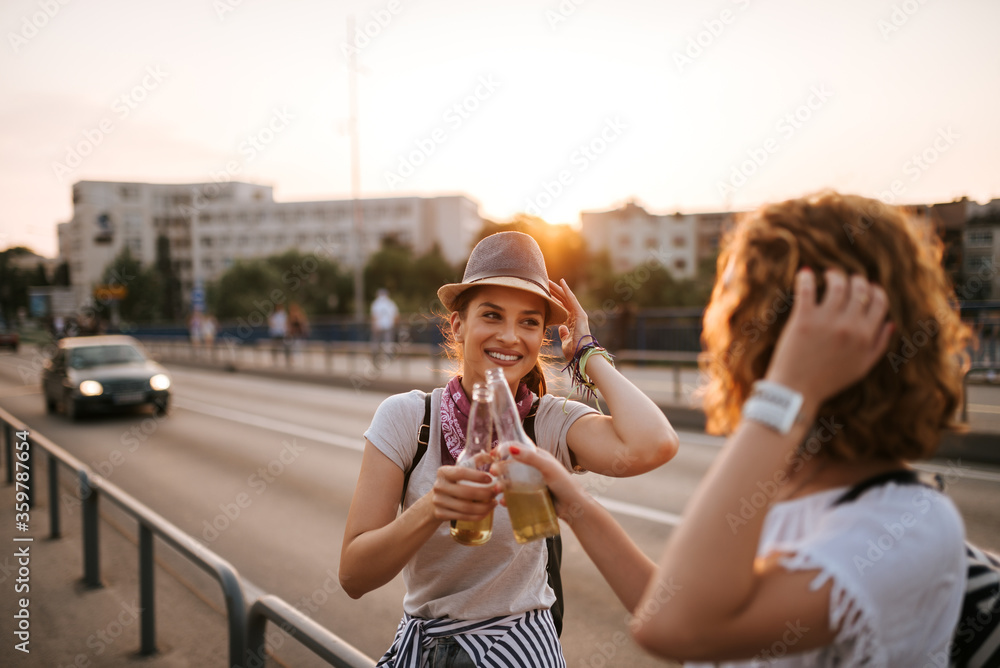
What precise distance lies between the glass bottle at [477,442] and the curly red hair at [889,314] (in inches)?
25.2

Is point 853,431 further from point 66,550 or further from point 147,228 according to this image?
point 147,228

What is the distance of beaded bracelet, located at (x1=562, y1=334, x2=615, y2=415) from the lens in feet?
6.44

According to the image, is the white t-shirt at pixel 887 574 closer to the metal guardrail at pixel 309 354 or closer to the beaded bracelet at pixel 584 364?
the beaded bracelet at pixel 584 364

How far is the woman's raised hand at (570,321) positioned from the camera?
204 centimetres

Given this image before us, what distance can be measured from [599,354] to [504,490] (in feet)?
2.18

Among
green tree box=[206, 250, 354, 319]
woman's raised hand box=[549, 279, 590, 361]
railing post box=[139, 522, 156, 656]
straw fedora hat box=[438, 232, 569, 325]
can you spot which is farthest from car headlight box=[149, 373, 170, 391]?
green tree box=[206, 250, 354, 319]

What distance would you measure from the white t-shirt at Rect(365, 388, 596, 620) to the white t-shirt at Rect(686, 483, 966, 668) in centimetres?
91

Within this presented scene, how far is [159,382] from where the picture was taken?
514 inches

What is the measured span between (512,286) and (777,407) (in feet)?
3.44

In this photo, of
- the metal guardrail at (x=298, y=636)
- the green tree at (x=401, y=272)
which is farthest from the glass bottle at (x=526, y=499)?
the green tree at (x=401, y=272)

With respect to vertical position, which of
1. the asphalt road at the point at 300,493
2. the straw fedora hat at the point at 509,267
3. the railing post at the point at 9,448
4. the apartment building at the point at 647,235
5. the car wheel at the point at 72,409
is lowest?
the asphalt road at the point at 300,493

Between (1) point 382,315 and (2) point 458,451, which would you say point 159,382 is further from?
(2) point 458,451

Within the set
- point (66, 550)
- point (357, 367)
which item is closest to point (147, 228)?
point (357, 367)

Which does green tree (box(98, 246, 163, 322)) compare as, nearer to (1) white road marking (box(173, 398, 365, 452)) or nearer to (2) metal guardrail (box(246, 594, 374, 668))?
(1) white road marking (box(173, 398, 365, 452))
